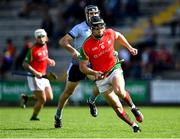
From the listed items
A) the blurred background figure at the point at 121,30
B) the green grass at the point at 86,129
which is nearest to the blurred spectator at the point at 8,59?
the blurred background figure at the point at 121,30

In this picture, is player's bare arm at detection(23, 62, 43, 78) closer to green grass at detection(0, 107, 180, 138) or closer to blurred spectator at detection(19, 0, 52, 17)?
green grass at detection(0, 107, 180, 138)

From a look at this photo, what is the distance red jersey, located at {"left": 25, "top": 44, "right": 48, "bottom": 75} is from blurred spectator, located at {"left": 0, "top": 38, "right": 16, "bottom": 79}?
43.2 feet

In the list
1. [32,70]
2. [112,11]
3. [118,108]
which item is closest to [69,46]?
[118,108]

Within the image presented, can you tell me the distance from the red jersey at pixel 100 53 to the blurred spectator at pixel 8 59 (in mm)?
18217

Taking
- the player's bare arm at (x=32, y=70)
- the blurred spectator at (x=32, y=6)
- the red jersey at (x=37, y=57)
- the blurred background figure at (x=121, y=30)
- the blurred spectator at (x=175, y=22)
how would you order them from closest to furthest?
1. the player's bare arm at (x=32, y=70)
2. the red jersey at (x=37, y=57)
3. the blurred background figure at (x=121, y=30)
4. the blurred spectator at (x=175, y=22)
5. the blurred spectator at (x=32, y=6)

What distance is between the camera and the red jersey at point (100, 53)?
15773 mm

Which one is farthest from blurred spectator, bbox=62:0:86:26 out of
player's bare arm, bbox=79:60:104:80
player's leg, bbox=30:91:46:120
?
player's bare arm, bbox=79:60:104:80

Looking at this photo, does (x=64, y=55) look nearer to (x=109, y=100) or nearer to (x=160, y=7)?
(x=160, y=7)

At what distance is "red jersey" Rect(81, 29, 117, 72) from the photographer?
1577 centimetres

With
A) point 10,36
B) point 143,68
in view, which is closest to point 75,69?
point 143,68

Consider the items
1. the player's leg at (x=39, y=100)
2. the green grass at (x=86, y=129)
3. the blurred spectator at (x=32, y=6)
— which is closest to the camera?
the green grass at (x=86, y=129)

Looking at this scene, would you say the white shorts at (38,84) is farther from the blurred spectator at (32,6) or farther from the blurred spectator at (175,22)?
the blurred spectator at (32,6)

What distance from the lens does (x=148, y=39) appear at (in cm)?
3381

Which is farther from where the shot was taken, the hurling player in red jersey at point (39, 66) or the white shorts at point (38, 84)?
the white shorts at point (38, 84)
